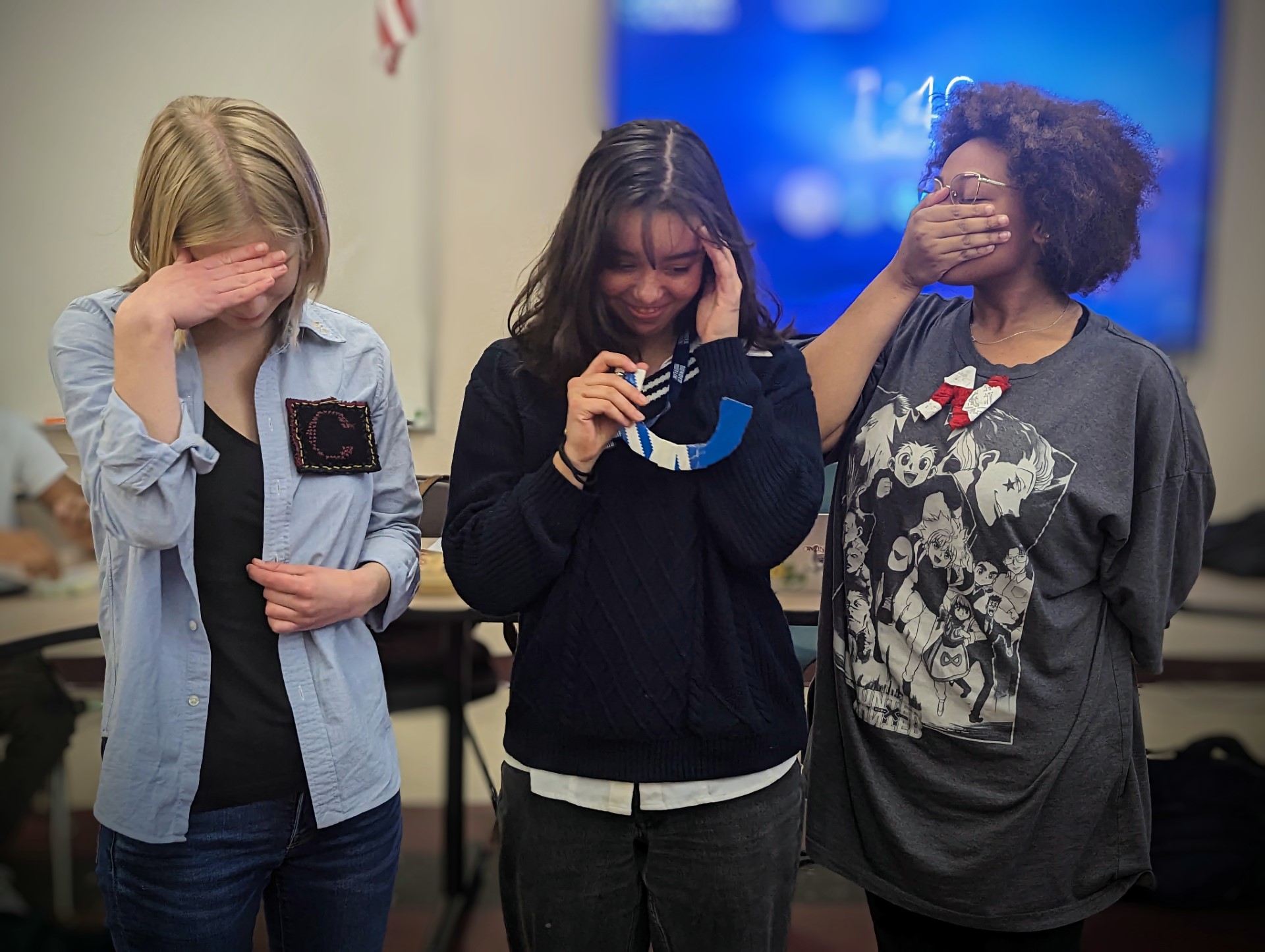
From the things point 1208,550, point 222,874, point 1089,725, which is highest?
point 1208,550

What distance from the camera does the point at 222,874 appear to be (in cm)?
115

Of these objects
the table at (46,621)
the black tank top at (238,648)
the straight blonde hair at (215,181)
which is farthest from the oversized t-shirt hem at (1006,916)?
the table at (46,621)

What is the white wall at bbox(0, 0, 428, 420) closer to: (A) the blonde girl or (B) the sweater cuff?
(A) the blonde girl

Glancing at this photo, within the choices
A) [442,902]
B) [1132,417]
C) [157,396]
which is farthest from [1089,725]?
[442,902]

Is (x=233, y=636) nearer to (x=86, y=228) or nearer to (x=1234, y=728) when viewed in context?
(x=86, y=228)

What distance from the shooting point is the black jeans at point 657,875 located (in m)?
1.18

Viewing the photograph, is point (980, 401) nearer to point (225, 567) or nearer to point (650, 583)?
point (650, 583)

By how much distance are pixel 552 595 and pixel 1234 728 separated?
1591 mm

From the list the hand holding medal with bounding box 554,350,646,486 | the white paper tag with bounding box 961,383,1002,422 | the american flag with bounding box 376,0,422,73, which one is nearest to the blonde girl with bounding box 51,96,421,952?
the hand holding medal with bounding box 554,350,646,486

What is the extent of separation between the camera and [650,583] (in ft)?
3.92

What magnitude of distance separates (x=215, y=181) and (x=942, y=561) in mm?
1023

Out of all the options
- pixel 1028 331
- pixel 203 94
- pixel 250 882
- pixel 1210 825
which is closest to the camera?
pixel 250 882

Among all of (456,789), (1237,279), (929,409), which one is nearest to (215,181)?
(929,409)

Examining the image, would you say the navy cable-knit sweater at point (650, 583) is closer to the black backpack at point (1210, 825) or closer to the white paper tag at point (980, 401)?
the white paper tag at point (980, 401)
